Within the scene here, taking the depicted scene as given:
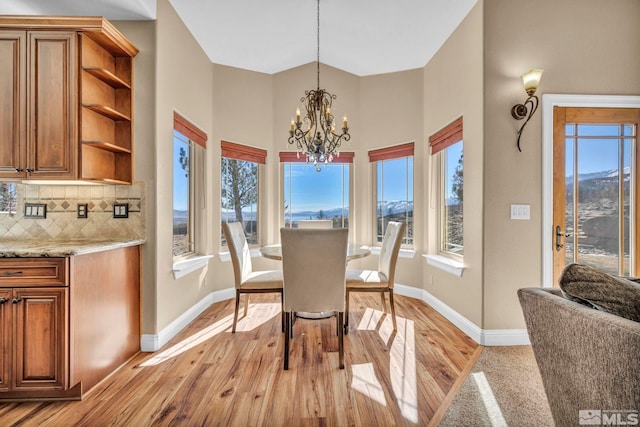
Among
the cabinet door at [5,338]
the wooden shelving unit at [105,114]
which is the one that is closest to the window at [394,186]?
the wooden shelving unit at [105,114]

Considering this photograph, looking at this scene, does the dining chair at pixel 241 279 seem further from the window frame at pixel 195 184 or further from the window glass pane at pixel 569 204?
the window glass pane at pixel 569 204

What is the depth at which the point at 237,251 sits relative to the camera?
2.76m

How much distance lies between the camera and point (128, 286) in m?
2.30

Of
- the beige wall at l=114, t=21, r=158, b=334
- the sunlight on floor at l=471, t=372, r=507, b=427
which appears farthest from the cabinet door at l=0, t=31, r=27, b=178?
the sunlight on floor at l=471, t=372, r=507, b=427

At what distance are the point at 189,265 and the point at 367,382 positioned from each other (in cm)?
193

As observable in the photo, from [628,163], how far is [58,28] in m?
4.46

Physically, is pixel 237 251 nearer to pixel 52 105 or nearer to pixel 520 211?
pixel 52 105

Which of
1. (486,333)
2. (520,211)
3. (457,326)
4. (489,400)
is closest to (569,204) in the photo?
(520,211)

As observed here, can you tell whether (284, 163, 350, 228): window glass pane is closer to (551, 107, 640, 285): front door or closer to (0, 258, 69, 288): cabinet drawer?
(551, 107, 640, 285): front door

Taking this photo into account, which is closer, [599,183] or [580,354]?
[580,354]

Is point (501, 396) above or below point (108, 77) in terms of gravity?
below

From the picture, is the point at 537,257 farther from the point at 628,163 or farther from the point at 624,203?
the point at 628,163

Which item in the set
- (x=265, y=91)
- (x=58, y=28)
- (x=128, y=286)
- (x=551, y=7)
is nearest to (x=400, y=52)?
(x=551, y=7)

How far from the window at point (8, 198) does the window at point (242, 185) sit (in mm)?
1891
